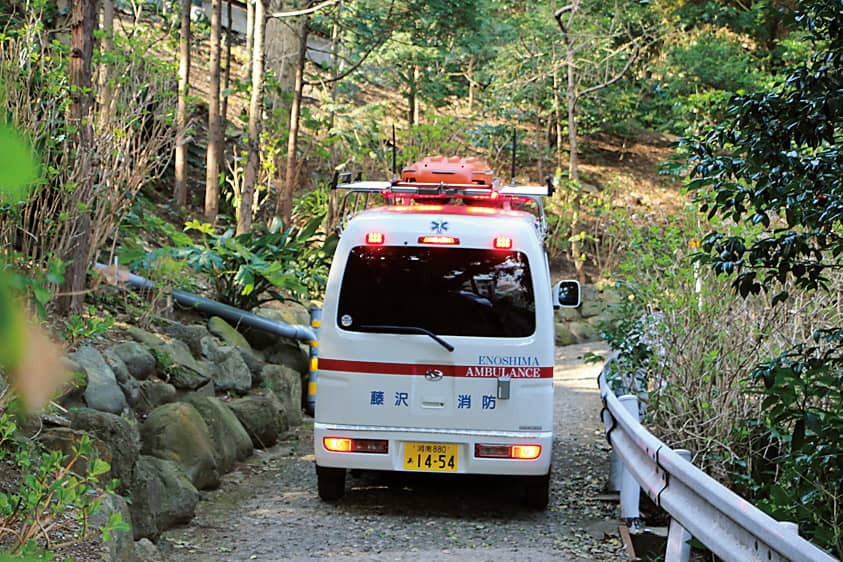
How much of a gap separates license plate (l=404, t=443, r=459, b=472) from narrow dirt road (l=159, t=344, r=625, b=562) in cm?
44

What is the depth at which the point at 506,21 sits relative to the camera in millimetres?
34469

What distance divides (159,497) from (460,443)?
2250 millimetres

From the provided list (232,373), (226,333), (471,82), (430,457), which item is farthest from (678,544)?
(471,82)

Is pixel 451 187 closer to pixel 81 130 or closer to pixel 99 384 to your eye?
pixel 81 130

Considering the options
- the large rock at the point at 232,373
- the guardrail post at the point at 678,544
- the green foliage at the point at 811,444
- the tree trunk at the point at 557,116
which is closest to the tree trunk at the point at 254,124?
the large rock at the point at 232,373

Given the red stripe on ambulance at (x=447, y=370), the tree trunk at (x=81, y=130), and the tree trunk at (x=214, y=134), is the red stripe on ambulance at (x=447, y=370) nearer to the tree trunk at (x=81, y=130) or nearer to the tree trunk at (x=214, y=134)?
the tree trunk at (x=81, y=130)

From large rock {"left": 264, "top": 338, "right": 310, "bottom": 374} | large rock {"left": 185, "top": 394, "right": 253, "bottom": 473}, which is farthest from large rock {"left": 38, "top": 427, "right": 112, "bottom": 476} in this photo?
large rock {"left": 264, "top": 338, "right": 310, "bottom": 374}

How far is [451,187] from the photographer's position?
9.47 m

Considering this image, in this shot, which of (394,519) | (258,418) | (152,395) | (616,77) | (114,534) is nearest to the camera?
(114,534)

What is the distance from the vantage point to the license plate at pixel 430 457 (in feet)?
26.0

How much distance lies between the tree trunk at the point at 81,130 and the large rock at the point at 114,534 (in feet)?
9.68

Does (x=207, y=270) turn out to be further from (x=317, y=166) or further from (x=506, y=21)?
(x=506, y=21)

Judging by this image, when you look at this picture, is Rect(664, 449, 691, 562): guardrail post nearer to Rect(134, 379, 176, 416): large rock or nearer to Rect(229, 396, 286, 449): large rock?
Rect(134, 379, 176, 416): large rock

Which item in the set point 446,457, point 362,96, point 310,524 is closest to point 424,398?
point 446,457
